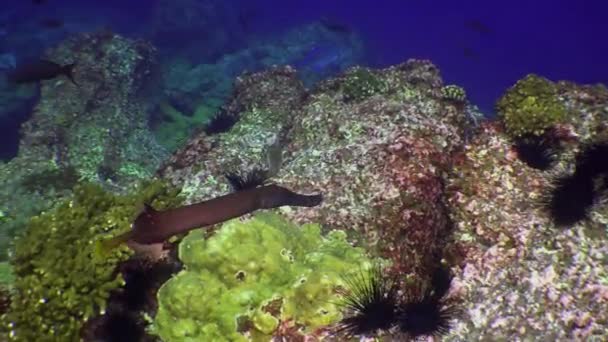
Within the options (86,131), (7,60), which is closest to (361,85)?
(86,131)

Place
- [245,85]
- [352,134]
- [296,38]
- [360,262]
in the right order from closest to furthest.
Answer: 1. [360,262]
2. [352,134]
3. [245,85]
4. [296,38]

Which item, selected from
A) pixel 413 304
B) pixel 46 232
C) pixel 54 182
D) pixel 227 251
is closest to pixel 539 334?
pixel 413 304

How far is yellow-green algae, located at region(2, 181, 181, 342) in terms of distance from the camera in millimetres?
4262

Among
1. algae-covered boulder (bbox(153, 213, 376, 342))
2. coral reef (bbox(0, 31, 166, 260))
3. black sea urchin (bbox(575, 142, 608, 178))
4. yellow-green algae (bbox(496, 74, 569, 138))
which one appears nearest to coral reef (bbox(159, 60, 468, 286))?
yellow-green algae (bbox(496, 74, 569, 138))

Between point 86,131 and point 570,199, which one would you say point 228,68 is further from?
point 570,199

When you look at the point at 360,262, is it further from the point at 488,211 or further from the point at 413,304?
the point at 488,211

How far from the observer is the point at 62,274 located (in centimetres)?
440

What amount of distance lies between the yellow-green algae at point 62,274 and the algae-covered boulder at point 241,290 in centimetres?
67

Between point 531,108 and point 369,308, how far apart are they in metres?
3.91

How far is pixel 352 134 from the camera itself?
7266 mm

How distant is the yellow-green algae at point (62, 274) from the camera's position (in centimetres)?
426

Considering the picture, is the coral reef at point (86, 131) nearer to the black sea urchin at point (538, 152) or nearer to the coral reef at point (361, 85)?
the coral reef at point (361, 85)

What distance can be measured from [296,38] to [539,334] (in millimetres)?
33294

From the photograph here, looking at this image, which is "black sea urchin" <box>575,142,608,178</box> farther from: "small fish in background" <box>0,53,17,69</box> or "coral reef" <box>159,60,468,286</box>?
"small fish in background" <box>0,53,17,69</box>
